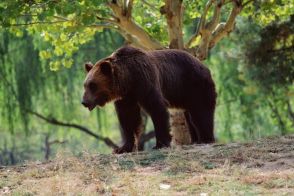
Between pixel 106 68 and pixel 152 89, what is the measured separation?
0.62 metres

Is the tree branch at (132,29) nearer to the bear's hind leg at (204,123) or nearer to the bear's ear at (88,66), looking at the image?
the bear's ear at (88,66)

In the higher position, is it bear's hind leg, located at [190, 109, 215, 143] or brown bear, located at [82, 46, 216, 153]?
brown bear, located at [82, 46, 216, 153]

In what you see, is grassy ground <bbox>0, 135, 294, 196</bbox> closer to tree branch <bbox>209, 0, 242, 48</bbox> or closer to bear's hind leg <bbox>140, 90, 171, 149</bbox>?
bear's hind leg <bbox>140, 90, 171, 149</bbox>

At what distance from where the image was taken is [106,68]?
7863 mm

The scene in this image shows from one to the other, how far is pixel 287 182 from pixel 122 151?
10.7ft

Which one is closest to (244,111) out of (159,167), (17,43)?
(17,43)

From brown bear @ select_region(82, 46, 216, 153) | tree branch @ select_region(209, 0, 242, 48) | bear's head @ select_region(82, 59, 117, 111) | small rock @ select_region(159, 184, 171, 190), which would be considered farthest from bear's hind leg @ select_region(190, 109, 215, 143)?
small rock @ select_region(159, 184, 171, 190)

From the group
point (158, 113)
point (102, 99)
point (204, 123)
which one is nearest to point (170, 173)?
point (158, 113)

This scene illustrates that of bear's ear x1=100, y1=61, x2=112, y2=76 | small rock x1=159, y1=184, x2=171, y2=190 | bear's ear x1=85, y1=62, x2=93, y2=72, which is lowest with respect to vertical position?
small rock x1=159, y1=184, x2=171, y2=190

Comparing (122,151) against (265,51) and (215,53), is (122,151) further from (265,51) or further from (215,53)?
(215,53)

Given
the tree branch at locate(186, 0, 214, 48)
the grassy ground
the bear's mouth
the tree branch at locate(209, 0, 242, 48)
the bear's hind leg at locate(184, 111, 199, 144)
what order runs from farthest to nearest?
the tree branch at locate(209, 0, 242, 48), the tree branch at locate(186, 0, 214, 48), the bear's hind leg at locate(184, 111, 199, 144), the bear's mouth, the grassy ground

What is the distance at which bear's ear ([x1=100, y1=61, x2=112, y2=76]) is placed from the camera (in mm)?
7805

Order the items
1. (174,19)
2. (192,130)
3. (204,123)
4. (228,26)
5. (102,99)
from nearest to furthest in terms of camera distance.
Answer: (102,99) < (204,123) < (192,130) < (174,19) < (228,26)

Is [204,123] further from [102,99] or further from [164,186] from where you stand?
[164,186]
